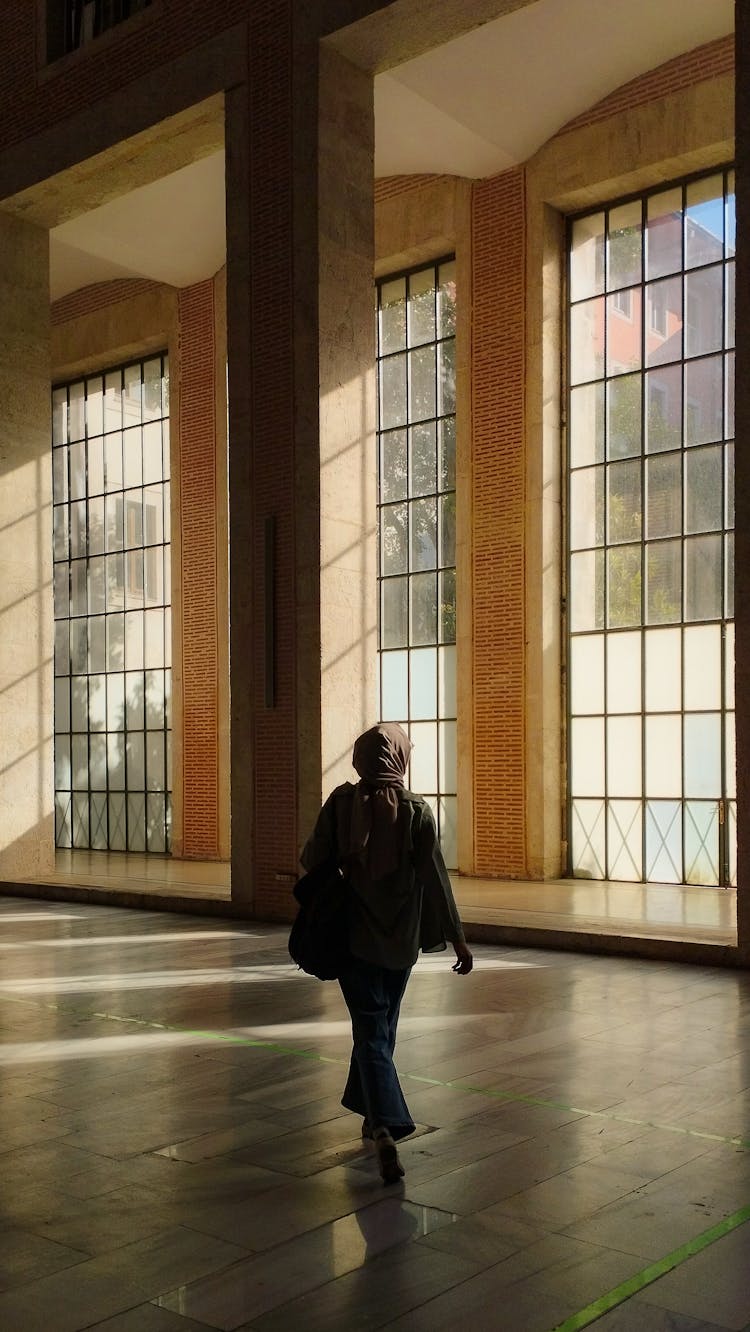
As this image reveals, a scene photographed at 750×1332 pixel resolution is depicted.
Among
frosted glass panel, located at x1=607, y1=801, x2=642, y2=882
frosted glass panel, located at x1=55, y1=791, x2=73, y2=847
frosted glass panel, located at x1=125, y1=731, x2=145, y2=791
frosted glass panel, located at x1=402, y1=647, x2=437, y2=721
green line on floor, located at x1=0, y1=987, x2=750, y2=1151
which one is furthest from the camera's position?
frosted glass panel, located at x1=55, y1=791, x2=73, y2=847

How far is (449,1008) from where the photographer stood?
797 centimetres

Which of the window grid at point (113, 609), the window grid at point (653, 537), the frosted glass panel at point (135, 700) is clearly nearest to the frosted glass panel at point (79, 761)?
the window grid at point (113, 609)

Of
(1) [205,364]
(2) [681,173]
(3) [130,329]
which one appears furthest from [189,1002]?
(3) [130,329]

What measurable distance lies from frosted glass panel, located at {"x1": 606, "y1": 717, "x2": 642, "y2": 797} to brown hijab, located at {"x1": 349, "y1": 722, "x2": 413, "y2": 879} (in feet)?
36.1

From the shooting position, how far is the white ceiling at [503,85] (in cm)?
1412

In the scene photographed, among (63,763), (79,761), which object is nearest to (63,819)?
(63,763)

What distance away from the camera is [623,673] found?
15.9 m

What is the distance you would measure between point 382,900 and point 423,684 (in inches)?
512

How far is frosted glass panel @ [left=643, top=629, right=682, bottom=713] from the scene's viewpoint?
15.5 m

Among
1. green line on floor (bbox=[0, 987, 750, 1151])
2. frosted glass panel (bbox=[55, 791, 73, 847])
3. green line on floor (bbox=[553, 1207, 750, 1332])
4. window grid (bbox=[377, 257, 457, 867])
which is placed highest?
window grid (bbox=[377, 257, 457, 867])

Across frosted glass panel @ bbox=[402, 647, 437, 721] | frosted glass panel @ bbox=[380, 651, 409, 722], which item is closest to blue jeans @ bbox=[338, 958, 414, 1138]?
frosted glass panel @ bbox=[402, 647, 437, 721]

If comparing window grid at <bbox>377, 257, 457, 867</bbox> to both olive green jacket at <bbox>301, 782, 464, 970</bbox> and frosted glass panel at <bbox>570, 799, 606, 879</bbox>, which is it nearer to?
frosted glass panel at <bbox>570, 799, 606, 879</bbox>

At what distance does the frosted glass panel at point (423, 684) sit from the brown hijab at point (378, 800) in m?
12.7

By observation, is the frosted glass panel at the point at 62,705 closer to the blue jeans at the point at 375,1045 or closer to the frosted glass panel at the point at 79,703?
the frosted glass panel at the point at 79,703
